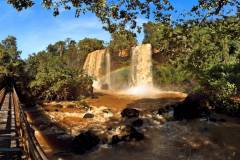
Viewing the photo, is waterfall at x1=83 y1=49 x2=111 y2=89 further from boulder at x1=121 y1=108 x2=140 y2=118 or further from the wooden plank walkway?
the wooden plank walkway

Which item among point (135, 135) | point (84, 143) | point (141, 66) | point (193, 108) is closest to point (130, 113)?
point (193, 108)

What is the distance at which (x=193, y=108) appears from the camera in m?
25.9

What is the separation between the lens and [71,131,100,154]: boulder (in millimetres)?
19297

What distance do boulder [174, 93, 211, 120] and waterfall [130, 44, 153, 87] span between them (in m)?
25.6

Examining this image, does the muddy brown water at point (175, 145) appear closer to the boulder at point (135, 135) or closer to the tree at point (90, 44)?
the boulder at point (135, 135)

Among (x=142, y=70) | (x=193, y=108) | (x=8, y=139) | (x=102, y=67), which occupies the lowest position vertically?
(x=8, y=139)

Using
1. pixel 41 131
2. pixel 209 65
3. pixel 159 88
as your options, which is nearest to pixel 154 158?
pixel 41 131

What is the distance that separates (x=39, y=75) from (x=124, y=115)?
551 inches

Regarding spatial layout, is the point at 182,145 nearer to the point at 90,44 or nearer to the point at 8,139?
the point at 8,139

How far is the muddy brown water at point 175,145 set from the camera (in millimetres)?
18406

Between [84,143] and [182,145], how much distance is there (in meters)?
5.17

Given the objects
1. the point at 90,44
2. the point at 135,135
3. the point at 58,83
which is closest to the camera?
the point at 135,135

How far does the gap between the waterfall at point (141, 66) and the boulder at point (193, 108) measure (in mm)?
25633

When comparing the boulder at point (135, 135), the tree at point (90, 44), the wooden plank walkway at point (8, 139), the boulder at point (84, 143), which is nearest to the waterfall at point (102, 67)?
the tree at point (90, 44)
